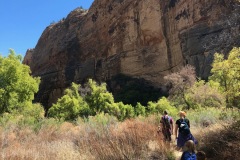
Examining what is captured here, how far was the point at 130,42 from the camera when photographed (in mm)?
57250

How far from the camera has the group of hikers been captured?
5506 millimetres

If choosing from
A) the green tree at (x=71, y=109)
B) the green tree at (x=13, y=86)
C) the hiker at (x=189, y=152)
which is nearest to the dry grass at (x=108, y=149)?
the hiker at (x=189, y=152)

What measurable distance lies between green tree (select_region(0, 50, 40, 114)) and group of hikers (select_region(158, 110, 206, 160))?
19.2 metres

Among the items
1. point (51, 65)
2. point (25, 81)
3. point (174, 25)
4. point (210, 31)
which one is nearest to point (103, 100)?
point (25, 81)

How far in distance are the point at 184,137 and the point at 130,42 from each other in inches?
1930

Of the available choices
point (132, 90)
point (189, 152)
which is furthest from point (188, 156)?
point (132, 90)

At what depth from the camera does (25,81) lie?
28.4m

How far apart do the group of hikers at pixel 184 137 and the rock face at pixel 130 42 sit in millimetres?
26423

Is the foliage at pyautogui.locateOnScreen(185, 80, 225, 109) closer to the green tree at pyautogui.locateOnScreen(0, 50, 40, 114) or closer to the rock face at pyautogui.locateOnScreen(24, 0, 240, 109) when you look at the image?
the rock face at pyautogui.locateOnScreen(24, 0, 240, 109)

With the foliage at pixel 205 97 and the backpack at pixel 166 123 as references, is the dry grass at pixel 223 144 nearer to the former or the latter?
the backpack at pixel 166 123

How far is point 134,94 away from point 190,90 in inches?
844

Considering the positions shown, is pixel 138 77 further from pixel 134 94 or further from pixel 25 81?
pixel 25 81

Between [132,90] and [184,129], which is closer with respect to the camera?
[184,129]

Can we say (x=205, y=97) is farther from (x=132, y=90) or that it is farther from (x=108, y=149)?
(x=132, y=90)
